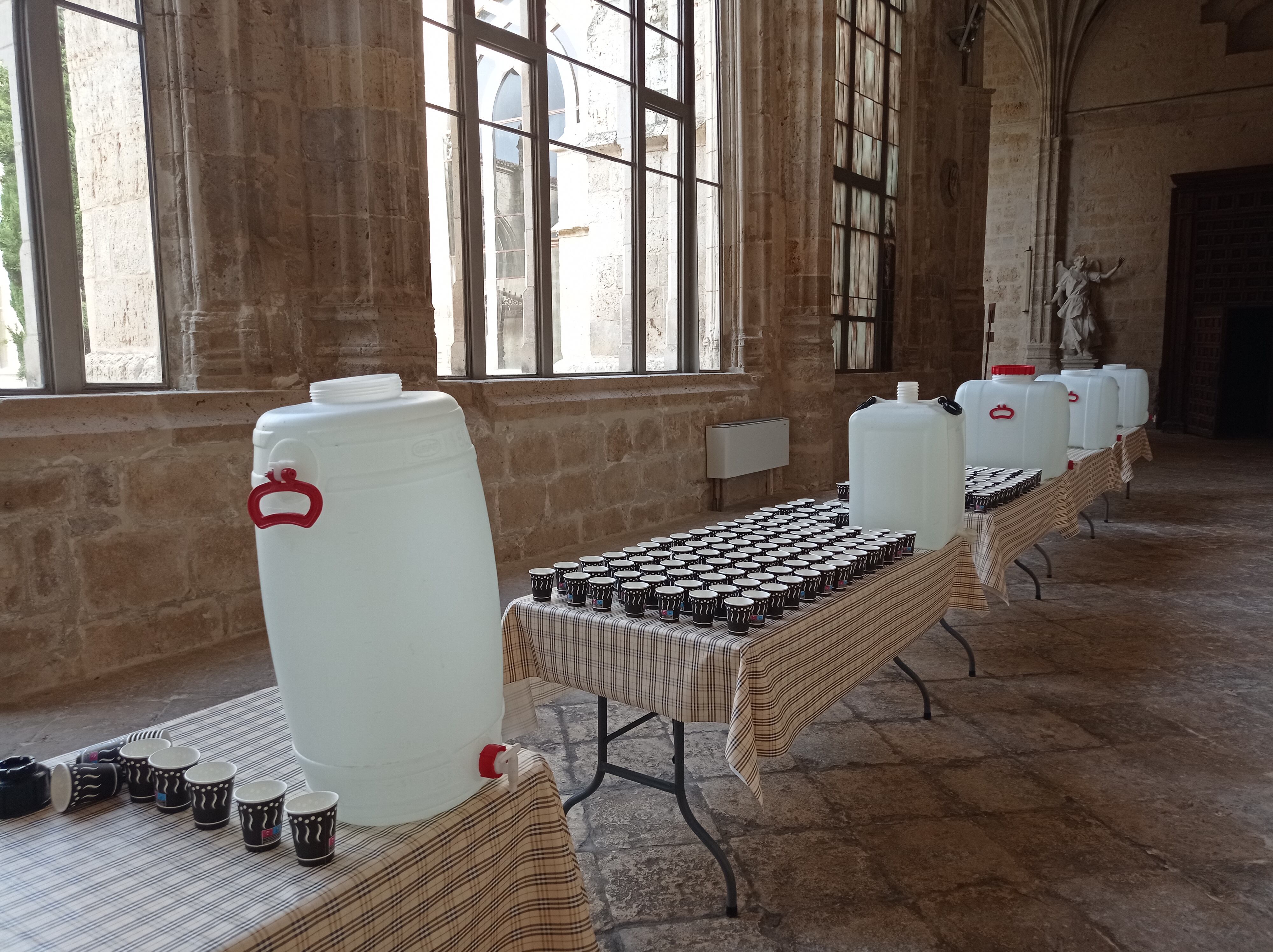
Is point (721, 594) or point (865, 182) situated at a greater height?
point (865, 182)

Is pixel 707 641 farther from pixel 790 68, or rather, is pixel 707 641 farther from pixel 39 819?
pixel 790 68

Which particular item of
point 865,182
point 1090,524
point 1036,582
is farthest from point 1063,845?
point 865,182

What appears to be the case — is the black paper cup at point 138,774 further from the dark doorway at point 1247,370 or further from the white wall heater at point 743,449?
the dark doorway at point 1247,370

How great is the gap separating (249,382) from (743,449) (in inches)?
149

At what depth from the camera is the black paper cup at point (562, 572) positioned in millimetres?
1941

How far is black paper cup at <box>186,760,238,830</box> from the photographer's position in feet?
3.20

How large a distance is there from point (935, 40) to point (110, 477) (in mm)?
9019

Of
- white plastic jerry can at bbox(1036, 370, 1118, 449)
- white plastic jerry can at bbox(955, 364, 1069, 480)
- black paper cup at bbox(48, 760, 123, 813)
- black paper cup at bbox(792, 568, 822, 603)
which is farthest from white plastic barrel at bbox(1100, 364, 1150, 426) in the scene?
black paper cup at bbox(48, 760, 123, 813)

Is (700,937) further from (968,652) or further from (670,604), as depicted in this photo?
(968,652)

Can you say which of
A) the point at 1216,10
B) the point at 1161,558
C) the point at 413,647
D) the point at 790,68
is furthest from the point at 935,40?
the point at 413,647

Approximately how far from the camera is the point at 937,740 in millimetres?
2854

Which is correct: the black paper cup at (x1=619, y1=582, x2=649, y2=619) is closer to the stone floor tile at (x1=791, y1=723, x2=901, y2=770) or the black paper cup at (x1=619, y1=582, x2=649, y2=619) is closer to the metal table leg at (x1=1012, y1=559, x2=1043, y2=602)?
the stone floor tile at (x1=791, y1=723, x2=901, y2=770)

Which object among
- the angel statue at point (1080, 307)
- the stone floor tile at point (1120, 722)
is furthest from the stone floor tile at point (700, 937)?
the angel statue at point (1080, 307)

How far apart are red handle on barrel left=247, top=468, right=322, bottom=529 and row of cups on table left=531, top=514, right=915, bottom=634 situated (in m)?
0.97
